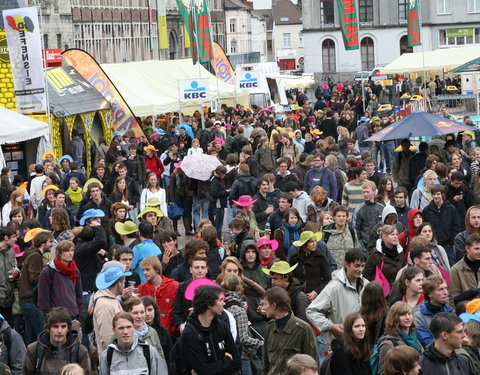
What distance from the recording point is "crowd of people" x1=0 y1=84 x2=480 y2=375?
8492 mm

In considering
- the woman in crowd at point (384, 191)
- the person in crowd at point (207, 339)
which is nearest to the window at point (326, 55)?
the woman in crowd at point (384, 191)

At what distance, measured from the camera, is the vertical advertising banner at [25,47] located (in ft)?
82.4

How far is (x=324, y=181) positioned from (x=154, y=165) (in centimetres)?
518

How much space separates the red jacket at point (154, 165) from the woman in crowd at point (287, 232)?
862 centimetres

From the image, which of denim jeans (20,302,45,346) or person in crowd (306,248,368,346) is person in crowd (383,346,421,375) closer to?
person in crowd (306,248,368,346)

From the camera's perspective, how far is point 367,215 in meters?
14.0

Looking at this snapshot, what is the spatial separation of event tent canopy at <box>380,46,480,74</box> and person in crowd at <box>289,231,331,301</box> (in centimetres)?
2836

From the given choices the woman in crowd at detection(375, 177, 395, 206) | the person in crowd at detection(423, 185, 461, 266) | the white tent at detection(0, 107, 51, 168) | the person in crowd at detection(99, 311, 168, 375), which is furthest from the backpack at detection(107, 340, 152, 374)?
the white tent at detection(0, 107, 51, 168)

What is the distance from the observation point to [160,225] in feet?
46.6

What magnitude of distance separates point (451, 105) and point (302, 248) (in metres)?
27.1

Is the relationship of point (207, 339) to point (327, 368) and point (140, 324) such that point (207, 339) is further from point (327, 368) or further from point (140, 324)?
point (327, 368)

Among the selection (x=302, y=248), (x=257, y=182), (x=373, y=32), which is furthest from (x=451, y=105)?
(x=373, y=32)

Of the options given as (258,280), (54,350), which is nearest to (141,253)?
(258,280)

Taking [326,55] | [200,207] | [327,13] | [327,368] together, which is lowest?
[200,207]
